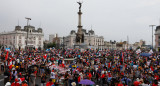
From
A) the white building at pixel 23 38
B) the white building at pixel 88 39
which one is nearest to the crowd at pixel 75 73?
the white building at pixel 23 38

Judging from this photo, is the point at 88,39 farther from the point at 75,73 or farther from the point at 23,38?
the point at 75,73

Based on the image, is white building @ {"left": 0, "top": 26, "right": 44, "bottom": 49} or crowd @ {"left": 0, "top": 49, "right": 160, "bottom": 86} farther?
white building @ {"left": 0, "top": 26, "right": 44, "bottom": 49}

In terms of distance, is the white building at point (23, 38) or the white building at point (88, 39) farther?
the white building at point (88, 39)

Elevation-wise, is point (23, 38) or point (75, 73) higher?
point (23, 38)

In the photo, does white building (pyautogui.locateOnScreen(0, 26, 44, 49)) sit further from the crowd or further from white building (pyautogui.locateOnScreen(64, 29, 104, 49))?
the crowd

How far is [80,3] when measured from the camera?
55.4 meters

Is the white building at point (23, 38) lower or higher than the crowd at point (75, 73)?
higher

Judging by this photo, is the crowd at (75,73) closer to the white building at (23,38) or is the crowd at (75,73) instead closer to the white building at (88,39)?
the white building at (23,38)

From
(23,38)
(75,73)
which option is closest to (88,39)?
(23,38)

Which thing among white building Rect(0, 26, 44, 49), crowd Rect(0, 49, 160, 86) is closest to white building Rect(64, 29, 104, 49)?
white building Rect(0, 26, 44, 49)

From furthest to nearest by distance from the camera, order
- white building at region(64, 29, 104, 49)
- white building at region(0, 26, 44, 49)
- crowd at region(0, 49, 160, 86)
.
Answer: white building at region(64, 29, 104, 49) < white building at region(0, 26, 44, 49) < crowd at region(0, 49, 160, 86)

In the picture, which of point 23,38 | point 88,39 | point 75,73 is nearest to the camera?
point 75,73

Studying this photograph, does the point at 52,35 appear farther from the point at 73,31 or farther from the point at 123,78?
the point at 123,78

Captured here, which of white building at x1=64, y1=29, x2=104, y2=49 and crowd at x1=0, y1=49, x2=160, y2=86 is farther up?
white building at x1=64, y1=29, x2=104, y2=49
